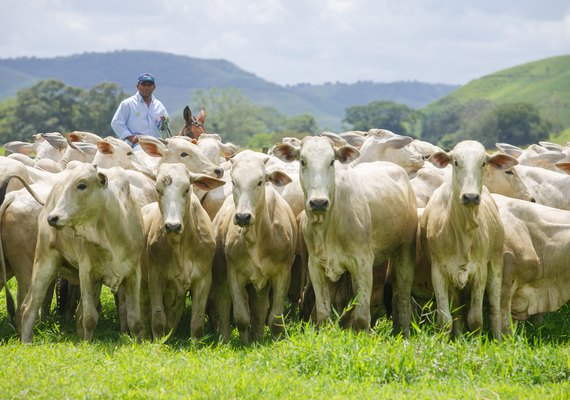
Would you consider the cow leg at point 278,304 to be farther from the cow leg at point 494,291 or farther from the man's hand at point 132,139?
the man's hand at point 132,139

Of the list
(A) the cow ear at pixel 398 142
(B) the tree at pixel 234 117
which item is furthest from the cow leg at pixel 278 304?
(B) the tree at pixel 234 117

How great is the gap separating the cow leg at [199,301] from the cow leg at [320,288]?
44.2 inches

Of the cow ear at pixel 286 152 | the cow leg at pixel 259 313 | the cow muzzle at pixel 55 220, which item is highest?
the cow ear at pixel 286 152

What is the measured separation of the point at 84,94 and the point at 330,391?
69.0 metres

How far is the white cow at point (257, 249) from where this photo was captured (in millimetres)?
9648

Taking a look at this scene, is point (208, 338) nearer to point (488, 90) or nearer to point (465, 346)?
point (465, 346)

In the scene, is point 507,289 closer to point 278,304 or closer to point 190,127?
point 278,304

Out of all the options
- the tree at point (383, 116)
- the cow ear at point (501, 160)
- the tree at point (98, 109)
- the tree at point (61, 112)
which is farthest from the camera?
the tree at point (383, 116)

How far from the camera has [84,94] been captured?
74.0m

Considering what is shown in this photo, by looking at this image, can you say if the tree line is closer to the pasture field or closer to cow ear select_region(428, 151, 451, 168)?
cow ear select_region(428, 151, 451, 168)

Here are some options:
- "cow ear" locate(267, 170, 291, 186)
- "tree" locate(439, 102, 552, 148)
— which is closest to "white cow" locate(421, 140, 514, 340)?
"cow ear" locate(267, 170, 291, 186)

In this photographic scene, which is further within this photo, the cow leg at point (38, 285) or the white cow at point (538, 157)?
the white cow at point (538, 157)

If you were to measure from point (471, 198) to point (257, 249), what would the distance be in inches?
87.7

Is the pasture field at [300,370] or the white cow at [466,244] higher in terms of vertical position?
the white cow at [466,244]
